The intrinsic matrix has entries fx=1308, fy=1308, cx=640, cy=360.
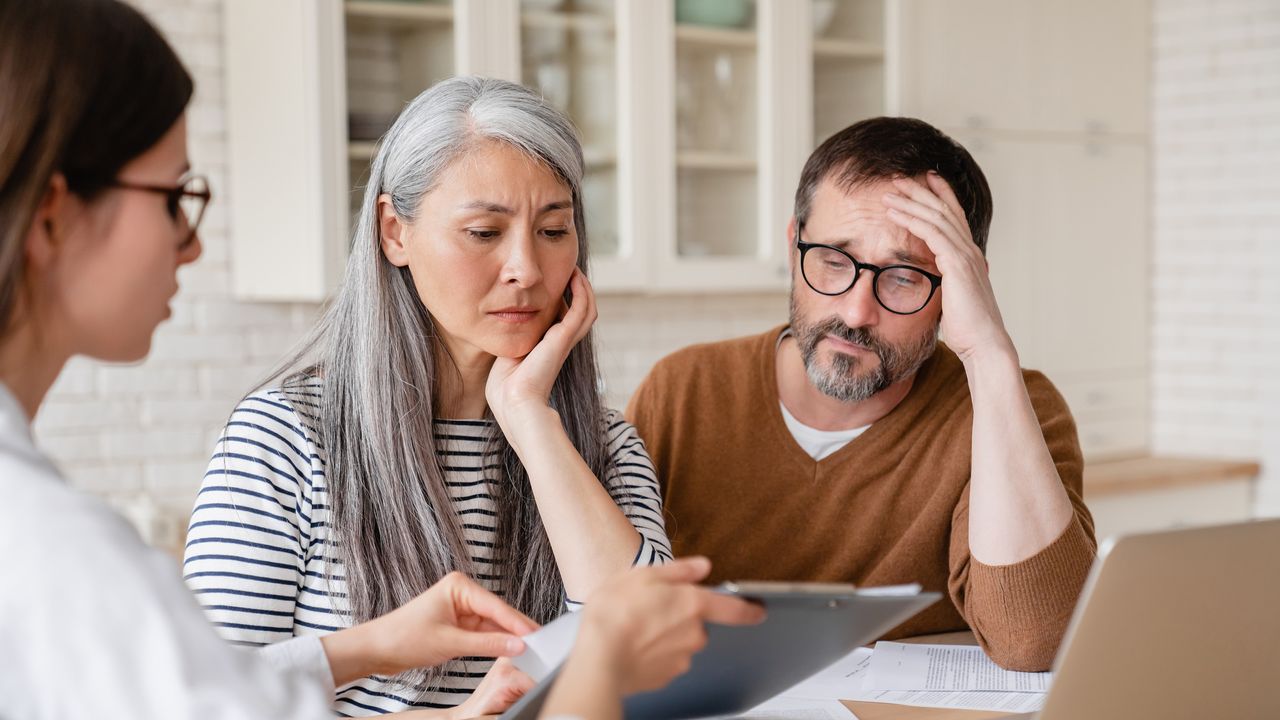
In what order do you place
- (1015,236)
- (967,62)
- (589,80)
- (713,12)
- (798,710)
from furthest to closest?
1. (1015,236)
2. (967,62)
3. (713,12)
4. (589,80)
5. (798,710)

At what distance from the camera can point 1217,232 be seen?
174 inches

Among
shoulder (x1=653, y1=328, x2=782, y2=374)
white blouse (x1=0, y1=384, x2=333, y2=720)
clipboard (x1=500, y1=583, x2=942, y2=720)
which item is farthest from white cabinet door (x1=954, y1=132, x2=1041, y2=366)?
white blouse (x1=0, y1=384, x2=333, y2=720)

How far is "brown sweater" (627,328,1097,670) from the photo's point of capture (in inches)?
79.0

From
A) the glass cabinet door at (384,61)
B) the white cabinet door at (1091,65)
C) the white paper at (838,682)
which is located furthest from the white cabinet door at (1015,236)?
the white paper at (838,682)

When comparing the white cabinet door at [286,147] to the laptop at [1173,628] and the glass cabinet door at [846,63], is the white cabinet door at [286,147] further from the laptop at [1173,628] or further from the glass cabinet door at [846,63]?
→ the laptop at [1173,628]

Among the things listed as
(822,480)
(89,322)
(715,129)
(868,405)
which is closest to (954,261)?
(868,405)

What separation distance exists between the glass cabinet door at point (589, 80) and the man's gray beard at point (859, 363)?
143 centimetres

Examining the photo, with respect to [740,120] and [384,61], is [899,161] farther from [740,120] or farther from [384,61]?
[740,120]

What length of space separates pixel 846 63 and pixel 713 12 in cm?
50

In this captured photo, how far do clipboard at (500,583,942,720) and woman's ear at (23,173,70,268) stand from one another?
1.65ft

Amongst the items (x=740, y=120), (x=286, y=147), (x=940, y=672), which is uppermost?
(x=740, y=120)

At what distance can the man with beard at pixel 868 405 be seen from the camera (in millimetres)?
1935

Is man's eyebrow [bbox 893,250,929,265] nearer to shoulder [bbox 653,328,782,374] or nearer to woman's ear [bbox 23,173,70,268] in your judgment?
shoulder [bbox 653,328,782,374]

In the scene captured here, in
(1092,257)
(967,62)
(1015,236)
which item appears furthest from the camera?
(1092,257)
